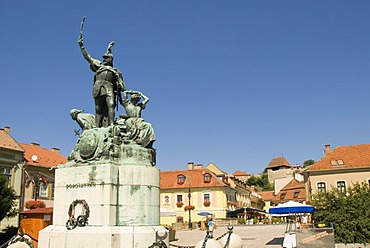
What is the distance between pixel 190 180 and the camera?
173 ft

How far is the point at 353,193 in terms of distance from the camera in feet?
63.9

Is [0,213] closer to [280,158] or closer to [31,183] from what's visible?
[31,183]

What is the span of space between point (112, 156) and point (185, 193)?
42548mm

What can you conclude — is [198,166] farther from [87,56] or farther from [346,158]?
[87,56]

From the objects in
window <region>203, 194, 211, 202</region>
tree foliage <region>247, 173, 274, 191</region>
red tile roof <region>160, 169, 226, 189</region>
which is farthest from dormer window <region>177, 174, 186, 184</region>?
tree foliage <region>247, 173, 274, 191</region>

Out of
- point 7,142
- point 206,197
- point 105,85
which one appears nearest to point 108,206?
point 105,85

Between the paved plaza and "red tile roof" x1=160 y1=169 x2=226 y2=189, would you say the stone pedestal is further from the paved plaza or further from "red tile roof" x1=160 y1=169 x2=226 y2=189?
"red tile roof" x1=160 y1=169 x2=226 y2=189

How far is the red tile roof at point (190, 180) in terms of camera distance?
2028 inches

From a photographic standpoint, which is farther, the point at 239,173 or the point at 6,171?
the point at 239,173

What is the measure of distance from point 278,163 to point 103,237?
120m

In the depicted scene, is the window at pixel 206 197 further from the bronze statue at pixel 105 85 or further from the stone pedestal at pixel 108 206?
the stone pedestal at pixel 108 206

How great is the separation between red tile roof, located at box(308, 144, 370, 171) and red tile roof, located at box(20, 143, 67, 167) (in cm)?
2774

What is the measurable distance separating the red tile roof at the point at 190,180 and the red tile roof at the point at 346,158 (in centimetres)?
1294

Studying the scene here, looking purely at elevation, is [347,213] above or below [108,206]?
below
